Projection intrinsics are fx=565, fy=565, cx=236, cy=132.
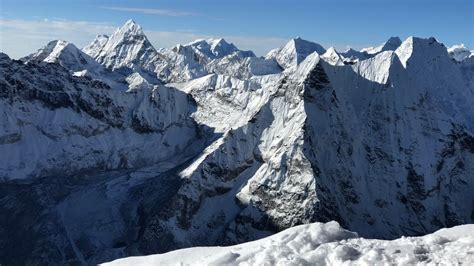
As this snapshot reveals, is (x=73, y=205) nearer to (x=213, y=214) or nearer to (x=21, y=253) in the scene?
(x=21, y=253)

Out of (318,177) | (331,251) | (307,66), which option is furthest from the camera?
(307,66)

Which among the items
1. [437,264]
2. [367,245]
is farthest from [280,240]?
[437,264]

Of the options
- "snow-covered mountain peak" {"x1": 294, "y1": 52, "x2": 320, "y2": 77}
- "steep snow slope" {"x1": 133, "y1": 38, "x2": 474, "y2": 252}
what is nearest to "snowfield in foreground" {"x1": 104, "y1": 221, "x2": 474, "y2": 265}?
"steep snow slope" {"x1": 133, "y1": 38, "x2": 474, "y2": 252}

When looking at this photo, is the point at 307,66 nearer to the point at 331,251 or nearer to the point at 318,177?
the point at 318,177

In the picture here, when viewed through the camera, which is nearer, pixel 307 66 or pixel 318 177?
→ pixel 318 177

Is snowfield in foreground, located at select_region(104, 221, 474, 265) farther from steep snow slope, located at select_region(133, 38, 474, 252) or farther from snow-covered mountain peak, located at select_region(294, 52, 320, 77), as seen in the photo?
snow-covered mountain peak, located at select_region(294, 52, 320, 77)

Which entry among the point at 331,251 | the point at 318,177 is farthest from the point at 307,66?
the point at 331,251

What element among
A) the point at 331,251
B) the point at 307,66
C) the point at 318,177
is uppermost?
the point at 307,66

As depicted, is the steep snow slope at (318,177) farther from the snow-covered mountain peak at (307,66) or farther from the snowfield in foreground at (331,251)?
the snowfield in foreground at (331,251)
